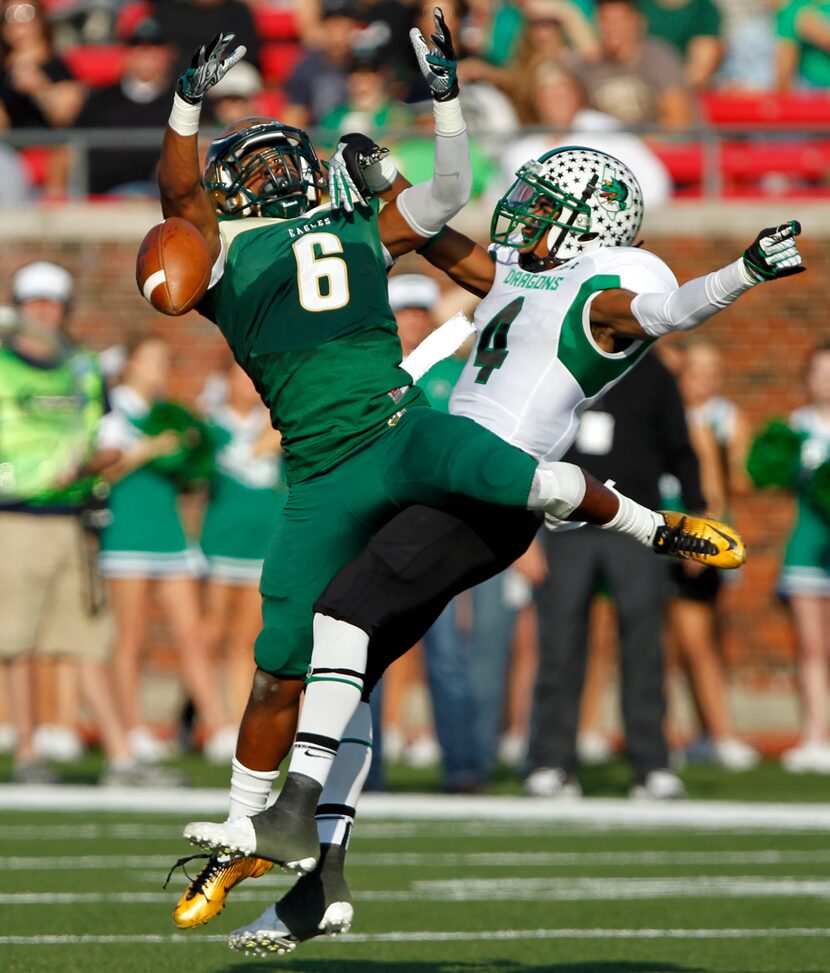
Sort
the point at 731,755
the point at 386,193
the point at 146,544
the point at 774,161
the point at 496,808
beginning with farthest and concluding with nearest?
the point at 774,161 → the point at 731,755 → the point at 146,544 → the point at 496,808 → the point at 386,193

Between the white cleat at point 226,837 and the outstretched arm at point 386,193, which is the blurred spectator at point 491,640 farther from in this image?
the white cleat at point 226,837

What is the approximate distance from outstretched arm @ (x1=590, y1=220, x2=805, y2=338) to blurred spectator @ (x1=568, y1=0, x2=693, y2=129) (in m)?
8.48

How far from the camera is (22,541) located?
10.7 metres

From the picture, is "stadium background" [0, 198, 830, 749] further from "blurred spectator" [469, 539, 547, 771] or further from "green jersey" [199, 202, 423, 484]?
"green jersey" [199, 202, 423, 484]

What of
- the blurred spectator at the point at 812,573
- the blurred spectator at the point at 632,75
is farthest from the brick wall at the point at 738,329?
the blurred spectator at the point at 812,573

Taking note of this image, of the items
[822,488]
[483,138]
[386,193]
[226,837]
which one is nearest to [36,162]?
[483,138]

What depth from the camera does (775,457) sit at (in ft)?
39.3

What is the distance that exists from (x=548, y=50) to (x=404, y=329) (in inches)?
165

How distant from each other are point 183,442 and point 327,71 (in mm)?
3952

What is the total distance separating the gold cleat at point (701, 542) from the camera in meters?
5.74

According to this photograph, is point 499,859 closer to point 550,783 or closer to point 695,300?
point 550,783

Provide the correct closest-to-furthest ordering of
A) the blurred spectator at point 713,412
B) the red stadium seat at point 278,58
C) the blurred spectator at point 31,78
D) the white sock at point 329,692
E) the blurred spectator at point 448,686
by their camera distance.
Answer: the white sock at point 329,692 → the blurred spectator at point 448,686 → the blurred spectator at point 713,412 → the blurred spectator at point 31,78 → the red stadium seat at point 278,58

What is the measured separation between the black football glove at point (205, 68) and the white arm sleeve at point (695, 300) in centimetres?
129

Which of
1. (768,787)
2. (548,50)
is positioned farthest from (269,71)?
(768,787)
